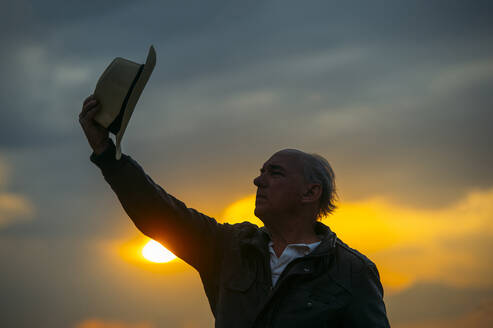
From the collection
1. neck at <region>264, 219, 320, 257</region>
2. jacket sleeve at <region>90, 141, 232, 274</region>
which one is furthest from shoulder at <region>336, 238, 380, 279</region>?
jacket sleeve at <region>90, 141, 232, 274</region>

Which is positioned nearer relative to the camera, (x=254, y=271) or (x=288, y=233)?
(x=254, y=271)

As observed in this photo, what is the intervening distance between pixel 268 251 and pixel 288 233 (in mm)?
265

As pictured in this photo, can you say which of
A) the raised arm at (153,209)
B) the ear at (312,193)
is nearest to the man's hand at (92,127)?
the raised arm at (153,209)

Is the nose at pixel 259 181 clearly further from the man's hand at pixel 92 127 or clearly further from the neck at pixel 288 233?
the man's hand at pixel 92 127

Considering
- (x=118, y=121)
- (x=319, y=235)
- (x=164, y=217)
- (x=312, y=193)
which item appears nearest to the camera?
(x=118, y=121)

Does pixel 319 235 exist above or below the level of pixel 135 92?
below

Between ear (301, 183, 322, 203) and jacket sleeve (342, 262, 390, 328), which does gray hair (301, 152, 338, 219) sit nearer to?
ear (301, 183, 322, 203)

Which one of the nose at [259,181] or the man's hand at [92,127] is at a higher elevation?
the man's hand at [92,127]

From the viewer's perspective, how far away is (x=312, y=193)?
198 inches

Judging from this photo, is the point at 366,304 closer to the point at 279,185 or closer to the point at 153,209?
the point at 279,185

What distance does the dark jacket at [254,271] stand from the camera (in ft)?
13.7

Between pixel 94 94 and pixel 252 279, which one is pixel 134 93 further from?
pixel 252 279

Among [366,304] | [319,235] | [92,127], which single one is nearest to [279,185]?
[319,235]

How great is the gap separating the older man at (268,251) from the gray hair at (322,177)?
0.13 feet
